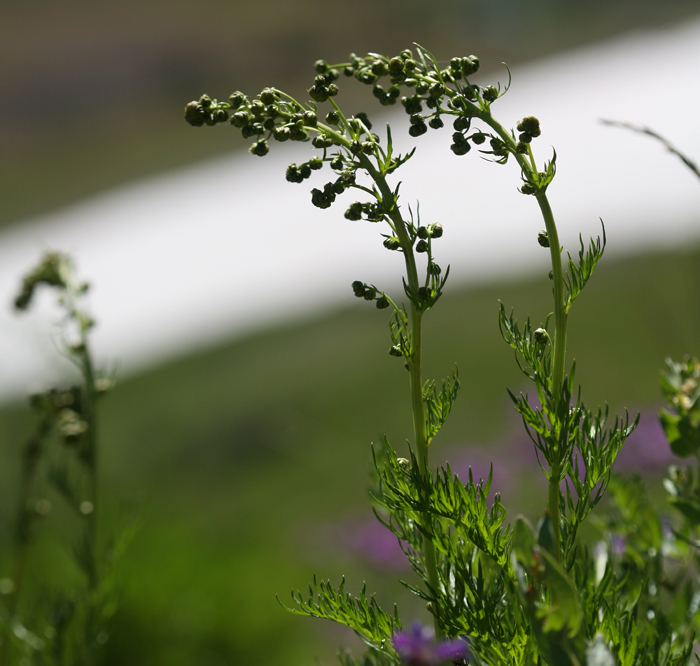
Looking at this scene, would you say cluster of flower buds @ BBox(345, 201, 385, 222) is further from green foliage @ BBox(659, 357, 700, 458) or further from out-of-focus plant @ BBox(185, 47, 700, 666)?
green foliage @ BBox(659, 357, 700, 458)

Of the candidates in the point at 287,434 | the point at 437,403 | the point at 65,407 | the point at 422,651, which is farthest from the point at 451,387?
the point at 287,434

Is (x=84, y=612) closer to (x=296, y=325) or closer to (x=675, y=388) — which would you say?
(x=675, y=388)

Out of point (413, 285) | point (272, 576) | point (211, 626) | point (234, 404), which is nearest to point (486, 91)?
point (413, 285)

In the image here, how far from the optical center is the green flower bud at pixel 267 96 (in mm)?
272

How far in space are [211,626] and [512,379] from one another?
1.12 metres

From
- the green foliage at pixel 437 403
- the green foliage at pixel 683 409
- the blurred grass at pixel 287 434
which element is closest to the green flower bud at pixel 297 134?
the green foliage at pixel 437 403

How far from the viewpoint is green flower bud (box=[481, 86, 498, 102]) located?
10.7 inches

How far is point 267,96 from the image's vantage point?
0.27 m

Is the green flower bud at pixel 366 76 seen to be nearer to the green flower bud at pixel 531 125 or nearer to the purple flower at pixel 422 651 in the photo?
the green flower bud at pixel 531 125

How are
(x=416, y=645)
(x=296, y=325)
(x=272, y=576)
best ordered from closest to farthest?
(x=416, y=645) < (x=272, y=576) < (x=296, y=325)

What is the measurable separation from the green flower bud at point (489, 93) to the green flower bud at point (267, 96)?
8cm

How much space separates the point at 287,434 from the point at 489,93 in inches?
54.3

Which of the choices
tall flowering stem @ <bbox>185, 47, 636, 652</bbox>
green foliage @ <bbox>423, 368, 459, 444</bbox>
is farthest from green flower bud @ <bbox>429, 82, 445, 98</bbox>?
green foliage @ <bbox>423, 368, 459, 444</bbox>

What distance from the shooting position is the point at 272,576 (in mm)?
1300
